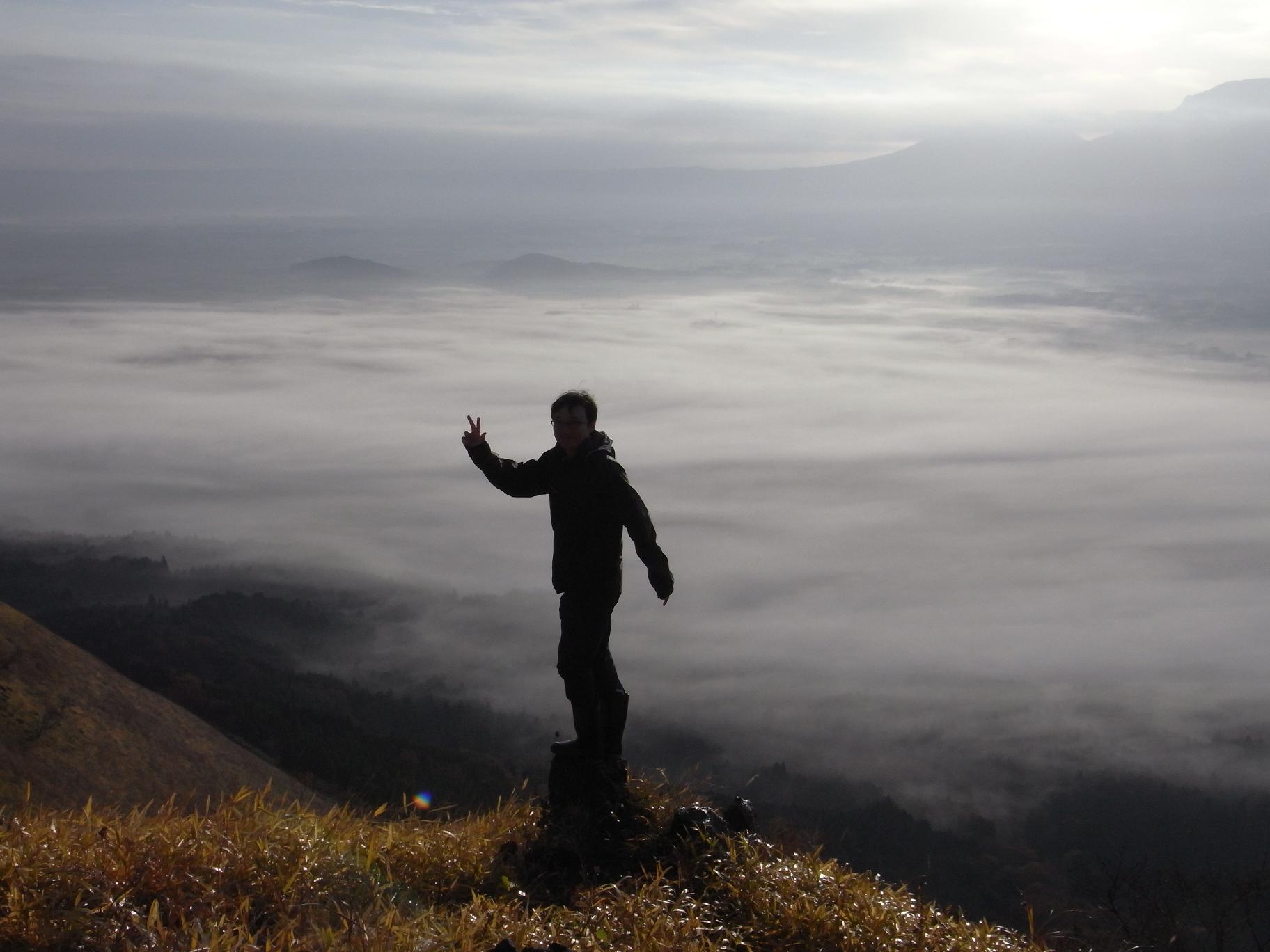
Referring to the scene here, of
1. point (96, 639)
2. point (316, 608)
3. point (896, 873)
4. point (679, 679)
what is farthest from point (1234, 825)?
point (316, 608)

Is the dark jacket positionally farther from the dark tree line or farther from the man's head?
the dark tree line

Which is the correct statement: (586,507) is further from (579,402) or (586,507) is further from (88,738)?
(88,738)

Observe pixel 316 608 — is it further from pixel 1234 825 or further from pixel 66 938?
pixel 66 938

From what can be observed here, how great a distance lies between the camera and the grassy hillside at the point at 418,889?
5.52 m

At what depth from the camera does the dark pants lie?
830 centimetres

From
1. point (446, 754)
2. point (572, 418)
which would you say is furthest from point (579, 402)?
point (446, 754)

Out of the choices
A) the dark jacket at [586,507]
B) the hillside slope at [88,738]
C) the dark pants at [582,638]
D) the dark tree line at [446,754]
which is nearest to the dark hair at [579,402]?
the dark jacket at [586,507]

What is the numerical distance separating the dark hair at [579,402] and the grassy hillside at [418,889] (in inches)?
119

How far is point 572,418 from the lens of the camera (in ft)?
26.6

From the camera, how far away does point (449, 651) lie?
617 feet

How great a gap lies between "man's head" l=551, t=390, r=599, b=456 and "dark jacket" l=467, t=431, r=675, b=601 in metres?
0.10

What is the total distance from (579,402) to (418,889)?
3560 mm

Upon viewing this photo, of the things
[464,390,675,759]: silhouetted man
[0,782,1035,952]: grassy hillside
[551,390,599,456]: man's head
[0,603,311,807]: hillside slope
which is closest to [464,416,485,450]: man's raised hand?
[464,390,675,759]: silhouetted man

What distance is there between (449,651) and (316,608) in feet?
78.0
